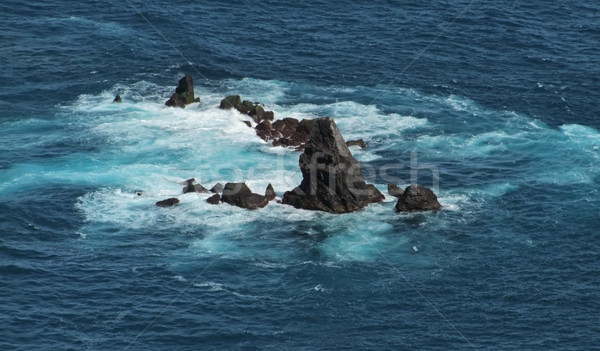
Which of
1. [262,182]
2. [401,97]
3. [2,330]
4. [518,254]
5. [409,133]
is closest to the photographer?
[2,330]

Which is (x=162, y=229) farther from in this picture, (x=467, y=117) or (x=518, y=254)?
(x=467, y=117)

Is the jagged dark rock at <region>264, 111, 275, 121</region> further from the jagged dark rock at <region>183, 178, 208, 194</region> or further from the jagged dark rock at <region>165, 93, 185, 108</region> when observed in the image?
the jagged dark rock at <region>183, 178, 208, 194</region>

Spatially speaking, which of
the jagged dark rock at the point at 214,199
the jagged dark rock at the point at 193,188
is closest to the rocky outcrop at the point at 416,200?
the jagged dark rock at the point at 214,199

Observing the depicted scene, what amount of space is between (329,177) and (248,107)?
122 ft

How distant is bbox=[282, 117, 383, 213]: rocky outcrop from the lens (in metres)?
146

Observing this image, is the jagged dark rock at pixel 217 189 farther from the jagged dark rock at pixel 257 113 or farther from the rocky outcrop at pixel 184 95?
the rocky outcrop at pixel 184 95

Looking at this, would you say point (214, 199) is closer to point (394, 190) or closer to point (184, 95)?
point (394, 190)

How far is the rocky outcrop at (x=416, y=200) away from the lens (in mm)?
145500

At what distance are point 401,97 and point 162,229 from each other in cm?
6418

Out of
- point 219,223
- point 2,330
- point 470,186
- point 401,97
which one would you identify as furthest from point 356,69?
point 2,330

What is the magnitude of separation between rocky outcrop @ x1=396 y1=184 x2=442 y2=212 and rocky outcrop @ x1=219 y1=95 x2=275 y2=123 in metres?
37.7

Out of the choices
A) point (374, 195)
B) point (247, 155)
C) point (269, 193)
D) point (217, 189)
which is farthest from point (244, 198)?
point (374, 195)

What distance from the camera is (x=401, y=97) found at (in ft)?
618

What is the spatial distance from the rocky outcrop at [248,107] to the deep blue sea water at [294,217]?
9.00 ft
